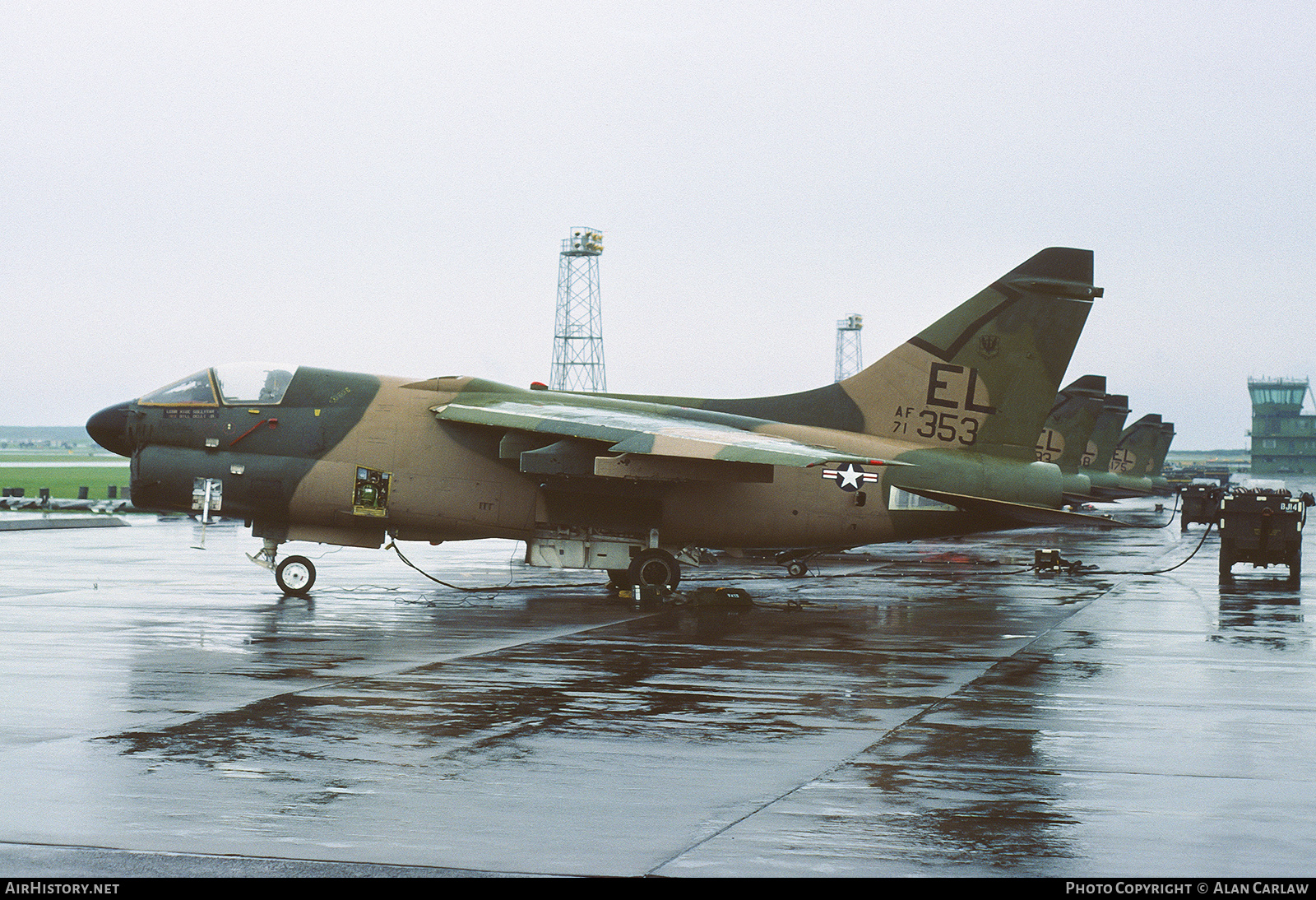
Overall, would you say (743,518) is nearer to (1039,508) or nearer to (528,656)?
(1039,508)

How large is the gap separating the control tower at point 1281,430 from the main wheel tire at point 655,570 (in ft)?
605

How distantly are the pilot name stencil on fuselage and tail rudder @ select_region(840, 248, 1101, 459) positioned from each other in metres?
0.01

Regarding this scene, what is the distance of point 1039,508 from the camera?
19172 millimetres

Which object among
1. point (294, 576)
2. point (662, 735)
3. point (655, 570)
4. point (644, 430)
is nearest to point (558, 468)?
point (644, 430)

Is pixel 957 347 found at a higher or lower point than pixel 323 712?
higher

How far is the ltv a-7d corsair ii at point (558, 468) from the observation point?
1881cm

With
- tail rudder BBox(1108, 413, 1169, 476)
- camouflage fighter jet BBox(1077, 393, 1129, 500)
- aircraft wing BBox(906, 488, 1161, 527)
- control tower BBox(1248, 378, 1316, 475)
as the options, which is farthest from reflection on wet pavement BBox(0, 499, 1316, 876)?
control tower BBox(1248, 378, 1316, 475)

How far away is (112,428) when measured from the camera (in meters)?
19.1

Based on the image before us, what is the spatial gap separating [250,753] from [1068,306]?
→ 15.8 metres

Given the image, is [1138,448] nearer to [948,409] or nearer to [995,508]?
[948,409]

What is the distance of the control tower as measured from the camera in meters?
180

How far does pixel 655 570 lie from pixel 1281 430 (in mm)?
185696

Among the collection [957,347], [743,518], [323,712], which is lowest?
[323,712]

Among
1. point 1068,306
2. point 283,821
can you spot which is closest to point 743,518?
point 1068,306
